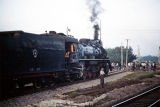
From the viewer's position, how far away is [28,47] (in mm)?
11867

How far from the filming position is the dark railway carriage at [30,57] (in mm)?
10402

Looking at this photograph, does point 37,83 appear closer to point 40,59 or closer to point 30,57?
point 40,59

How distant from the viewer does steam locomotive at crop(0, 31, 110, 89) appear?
10531 mm

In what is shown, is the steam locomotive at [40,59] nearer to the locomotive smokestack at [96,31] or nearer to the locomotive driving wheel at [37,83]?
the locomotive driving wheel at [37,83]

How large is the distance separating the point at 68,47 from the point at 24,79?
612cm

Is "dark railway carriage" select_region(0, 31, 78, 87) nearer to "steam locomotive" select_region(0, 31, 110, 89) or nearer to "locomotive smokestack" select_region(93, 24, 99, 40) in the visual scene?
"steam locomotive" select_region(0, 31, 110, 89)

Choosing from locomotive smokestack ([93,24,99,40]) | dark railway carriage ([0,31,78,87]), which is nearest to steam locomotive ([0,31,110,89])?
dark railway carriage ([0,31,78,87])

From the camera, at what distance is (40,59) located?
13.0 metres

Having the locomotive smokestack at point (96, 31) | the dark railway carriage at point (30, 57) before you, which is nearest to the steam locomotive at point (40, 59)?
the dark railway carriage at point (30, 57)

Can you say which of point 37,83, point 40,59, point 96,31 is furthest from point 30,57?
point 96,31

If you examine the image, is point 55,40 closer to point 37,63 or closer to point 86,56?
point 37,63

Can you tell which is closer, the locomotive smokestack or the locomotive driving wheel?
the locomotive driving wheel

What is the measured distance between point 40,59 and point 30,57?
1.09 meters

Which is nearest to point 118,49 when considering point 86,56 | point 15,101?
point 86,56
